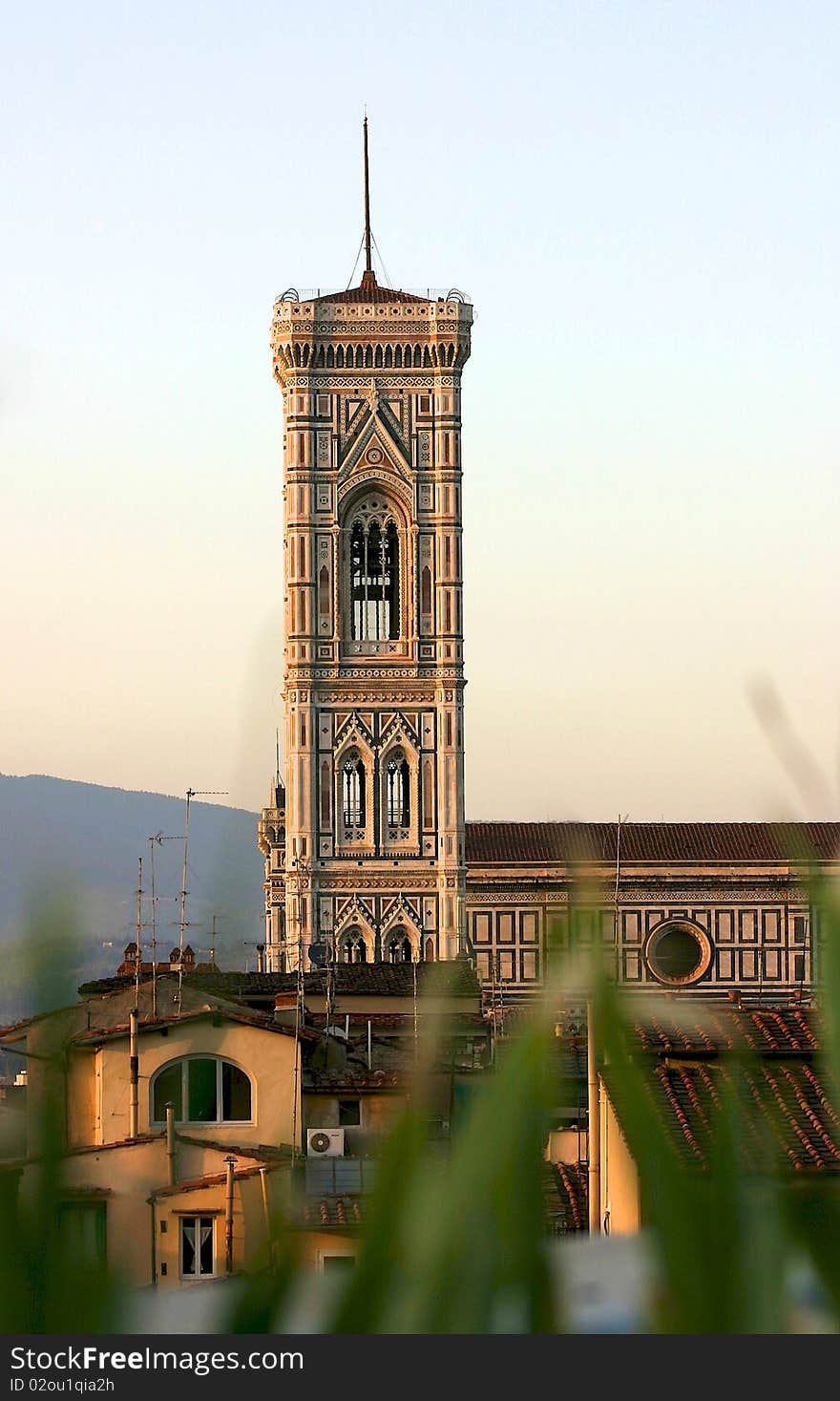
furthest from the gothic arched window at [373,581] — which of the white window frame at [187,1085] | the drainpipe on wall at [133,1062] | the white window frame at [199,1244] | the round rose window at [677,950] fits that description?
the white window frame at [199,1244]

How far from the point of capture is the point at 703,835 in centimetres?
5300

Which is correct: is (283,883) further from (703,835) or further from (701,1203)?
(701,1203)

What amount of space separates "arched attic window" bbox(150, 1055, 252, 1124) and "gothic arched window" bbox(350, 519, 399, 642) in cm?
3245

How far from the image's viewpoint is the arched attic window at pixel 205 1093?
1251cm

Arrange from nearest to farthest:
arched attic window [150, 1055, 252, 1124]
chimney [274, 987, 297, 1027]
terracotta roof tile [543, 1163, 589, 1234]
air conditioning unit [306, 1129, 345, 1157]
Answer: terracotta roof tile [543, 1163, 589, 1234], air conditioning unit [306, 1129, 345, 1157], arched attic window [150, 1055, 252, 1124], chimney [274, 987, 297, 1027]

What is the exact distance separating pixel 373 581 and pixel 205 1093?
1352 inches

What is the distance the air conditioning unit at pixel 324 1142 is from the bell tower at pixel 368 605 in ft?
111

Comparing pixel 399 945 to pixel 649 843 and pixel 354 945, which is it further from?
pixel 649 843

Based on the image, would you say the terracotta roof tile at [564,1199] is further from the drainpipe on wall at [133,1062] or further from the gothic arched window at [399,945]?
the gothic arched window at [399,945]

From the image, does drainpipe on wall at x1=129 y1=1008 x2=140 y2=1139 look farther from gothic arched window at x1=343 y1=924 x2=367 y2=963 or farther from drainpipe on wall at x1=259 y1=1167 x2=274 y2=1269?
gothic arched window at x1=343 y1=924 x2=367 y2=963

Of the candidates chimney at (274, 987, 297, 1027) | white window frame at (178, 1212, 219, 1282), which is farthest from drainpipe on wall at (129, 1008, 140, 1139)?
white window frame at (178, 1212, 219, 1282)

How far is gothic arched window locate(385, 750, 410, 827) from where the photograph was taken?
46.5 m

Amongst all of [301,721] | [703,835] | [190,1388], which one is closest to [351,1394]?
[190,1388]

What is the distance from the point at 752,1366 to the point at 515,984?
46.6 m
